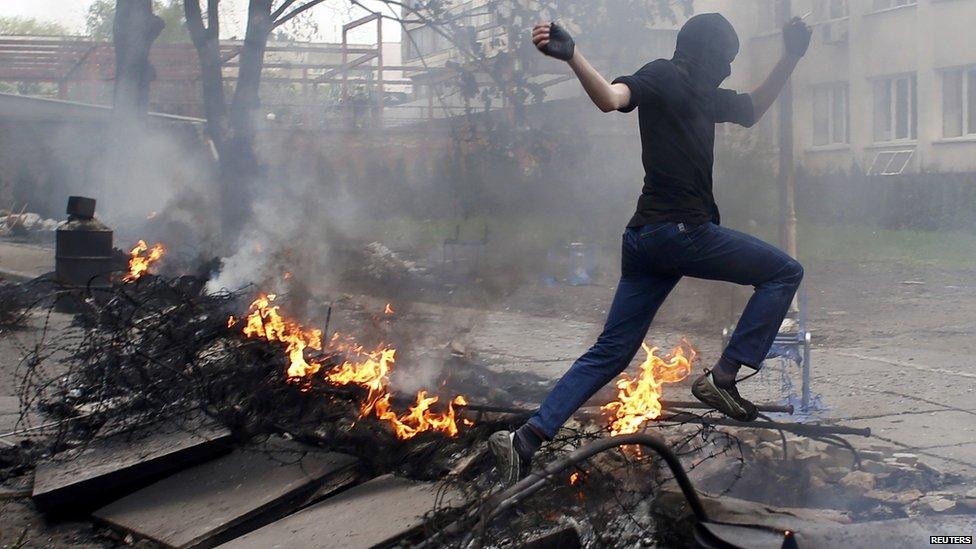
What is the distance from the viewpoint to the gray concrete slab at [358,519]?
3.36 metres

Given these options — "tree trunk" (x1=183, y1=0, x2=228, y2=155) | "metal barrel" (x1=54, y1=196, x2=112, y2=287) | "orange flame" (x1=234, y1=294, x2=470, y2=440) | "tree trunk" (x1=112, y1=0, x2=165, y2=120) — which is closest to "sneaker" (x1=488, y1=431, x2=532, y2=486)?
"orange flame" (x1=234, y1=294, x2=470, y2=440)

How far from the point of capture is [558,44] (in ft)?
10.1

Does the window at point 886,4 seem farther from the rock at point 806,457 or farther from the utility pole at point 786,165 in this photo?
the rock at point 806,457

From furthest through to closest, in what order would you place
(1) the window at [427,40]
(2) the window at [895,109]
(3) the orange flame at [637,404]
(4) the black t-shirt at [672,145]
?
(2) the window at [895,109]
(1) the window at [427,40]
(3) the orange flame at [637,404]
(4) the black t-shirt at [672,145]

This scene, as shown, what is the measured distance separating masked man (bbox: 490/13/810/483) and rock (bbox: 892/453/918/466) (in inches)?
46.3

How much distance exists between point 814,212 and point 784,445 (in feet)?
28.4

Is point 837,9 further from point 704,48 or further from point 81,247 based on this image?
point 81,247

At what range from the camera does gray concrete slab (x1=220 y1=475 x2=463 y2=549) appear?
3.36 meters

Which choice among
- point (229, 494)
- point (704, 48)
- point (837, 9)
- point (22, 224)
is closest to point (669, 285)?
point (704, 48)

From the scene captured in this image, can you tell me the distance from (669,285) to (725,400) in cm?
47

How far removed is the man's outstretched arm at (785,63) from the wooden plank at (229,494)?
231cm

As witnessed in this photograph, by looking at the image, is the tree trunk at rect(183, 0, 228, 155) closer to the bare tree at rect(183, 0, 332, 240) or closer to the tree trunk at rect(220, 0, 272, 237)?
the bare tree at rect(183, 0, 332, 240)

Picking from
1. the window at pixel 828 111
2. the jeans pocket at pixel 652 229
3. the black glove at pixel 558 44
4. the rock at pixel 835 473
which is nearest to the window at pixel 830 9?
the window at pixel 828 111

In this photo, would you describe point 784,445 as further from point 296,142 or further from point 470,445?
point 296,142
